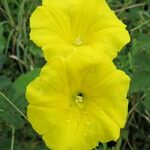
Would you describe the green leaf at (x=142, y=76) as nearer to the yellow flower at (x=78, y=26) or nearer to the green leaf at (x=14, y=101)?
the yellow flower at (x=78, y=26)

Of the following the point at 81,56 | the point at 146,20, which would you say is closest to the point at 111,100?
the point at 81,56

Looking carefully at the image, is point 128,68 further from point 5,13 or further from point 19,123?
point 5,13

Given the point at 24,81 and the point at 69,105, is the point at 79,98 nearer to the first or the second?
the point at 69,105

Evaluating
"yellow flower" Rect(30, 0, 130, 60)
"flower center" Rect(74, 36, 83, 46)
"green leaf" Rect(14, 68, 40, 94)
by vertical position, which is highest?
"yellow flower" Rect(30, 0, 130, 60)

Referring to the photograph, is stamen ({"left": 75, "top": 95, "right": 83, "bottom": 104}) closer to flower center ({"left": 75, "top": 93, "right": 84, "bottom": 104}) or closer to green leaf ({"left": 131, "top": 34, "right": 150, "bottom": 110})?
flower center ({"left": 75, "top": 93, "right": 84, "bottom": 104})

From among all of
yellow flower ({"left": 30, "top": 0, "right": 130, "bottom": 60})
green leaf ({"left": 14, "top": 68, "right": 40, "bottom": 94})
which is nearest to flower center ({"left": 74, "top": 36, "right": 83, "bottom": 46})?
yellow flower ({"left": 30, "top": 0, "right": 130, "bottom": 60})
